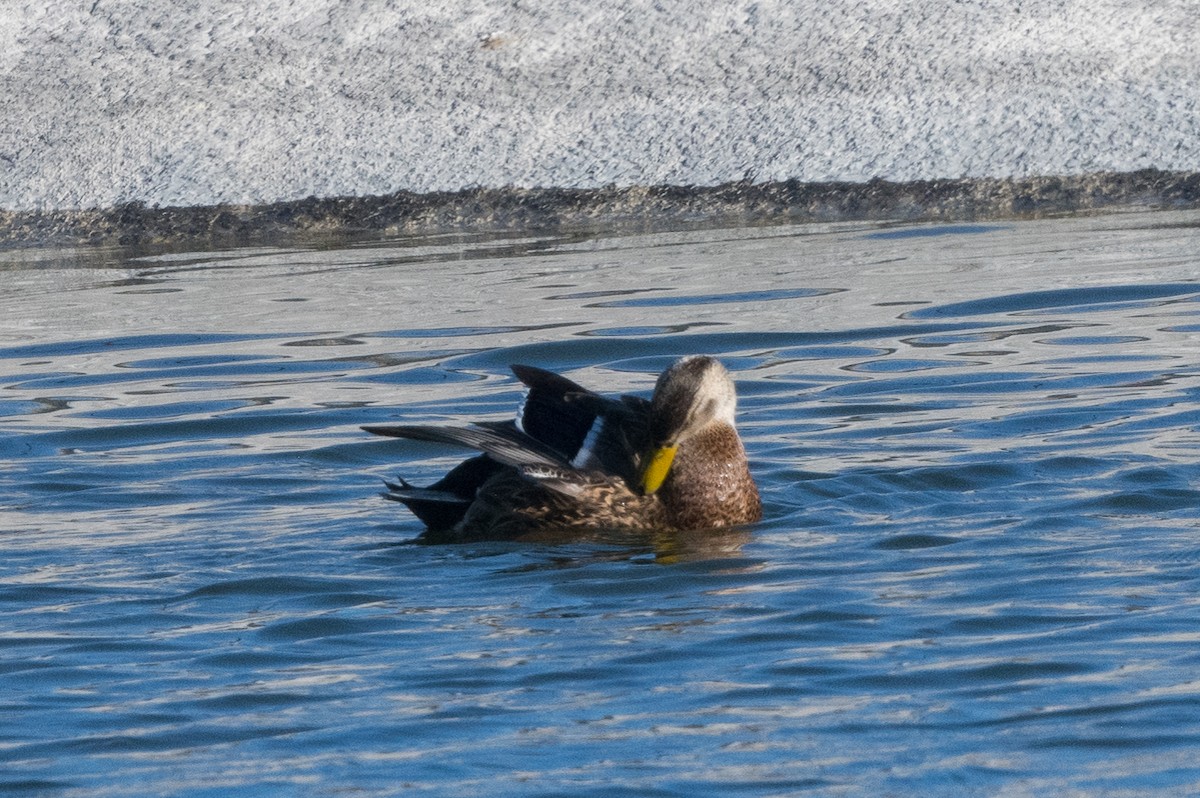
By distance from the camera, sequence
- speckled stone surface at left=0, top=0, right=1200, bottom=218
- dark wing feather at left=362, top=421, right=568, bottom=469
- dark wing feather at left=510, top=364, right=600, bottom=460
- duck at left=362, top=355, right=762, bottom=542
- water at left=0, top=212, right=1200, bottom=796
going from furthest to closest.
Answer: speckled stone surface at left=0, top=0, right=1200, bottom=218 < dark wing feather at left=510, top=364, right=600, bottom=460 < duck at left=362, top=355, right=762, bottom=542 < dark wing feather at left=362, top=421, right=568, bottom=469 < water at left=0, top=212, right=1200, bottom=796

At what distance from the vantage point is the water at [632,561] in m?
3.91

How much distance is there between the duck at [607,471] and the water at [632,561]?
190mm

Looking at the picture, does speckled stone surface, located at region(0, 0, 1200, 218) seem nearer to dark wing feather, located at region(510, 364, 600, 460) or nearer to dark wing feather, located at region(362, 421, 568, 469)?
dark wing feather, located at region(510, 364, 600, 460)

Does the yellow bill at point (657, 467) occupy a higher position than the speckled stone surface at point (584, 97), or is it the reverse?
the speckled stone surface at point (584, 97)

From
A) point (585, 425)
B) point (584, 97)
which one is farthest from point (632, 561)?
point (584, 97)

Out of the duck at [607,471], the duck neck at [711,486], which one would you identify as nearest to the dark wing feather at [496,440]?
the duck at [607,471]

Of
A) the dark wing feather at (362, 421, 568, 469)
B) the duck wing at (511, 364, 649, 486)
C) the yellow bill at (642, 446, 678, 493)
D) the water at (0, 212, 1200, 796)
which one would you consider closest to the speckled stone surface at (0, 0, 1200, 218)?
the water at (0, 212, 1200, 796)

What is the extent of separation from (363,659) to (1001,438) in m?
3.32

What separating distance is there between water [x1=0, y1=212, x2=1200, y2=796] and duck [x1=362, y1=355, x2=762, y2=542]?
0.19 meters

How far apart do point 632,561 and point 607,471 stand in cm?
61

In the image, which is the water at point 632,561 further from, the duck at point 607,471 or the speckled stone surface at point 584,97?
the speckled stone surface at point 584,97

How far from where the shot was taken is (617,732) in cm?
400

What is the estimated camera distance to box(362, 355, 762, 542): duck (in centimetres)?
622

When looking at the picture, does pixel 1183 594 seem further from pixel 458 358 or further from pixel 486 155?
pixel 486 155
